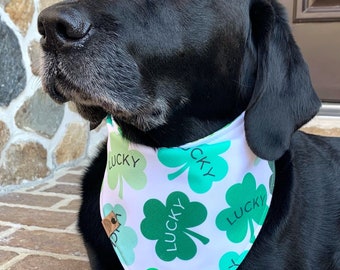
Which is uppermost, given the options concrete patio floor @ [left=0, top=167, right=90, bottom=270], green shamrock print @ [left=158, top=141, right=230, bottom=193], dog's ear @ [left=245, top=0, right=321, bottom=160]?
dog's ear @ [left=245, top=0, right=321, bottom=160]

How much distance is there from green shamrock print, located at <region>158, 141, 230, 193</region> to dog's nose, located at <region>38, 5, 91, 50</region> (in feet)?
1.48

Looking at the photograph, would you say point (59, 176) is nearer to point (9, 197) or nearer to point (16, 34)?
point (9, 197)

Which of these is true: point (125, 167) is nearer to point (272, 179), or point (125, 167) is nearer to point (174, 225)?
point (174, 225)

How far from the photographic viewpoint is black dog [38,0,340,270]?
1.14 meters

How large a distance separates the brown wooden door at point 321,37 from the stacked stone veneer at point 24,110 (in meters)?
1.30

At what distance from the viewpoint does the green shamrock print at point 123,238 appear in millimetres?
1403

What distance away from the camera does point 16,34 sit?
8.07 ft

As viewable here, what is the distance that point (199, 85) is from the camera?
1.33 meters

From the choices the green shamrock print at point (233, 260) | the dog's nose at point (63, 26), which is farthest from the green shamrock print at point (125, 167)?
the dog's nose at point (63, 26)

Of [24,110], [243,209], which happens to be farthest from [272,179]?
[24,110]

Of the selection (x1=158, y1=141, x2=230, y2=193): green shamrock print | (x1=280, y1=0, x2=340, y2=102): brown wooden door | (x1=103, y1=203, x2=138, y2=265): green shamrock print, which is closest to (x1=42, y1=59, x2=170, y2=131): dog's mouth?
(x1=158, y1=141, x2=230, y2=193): green shamrock print

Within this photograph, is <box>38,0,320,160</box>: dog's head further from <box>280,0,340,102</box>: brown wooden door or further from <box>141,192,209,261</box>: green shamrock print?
<box>280,0,340,102</box>: brown wooden door

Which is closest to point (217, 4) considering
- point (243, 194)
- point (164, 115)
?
point (164, 115)

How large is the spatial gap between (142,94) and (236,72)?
0.27m
